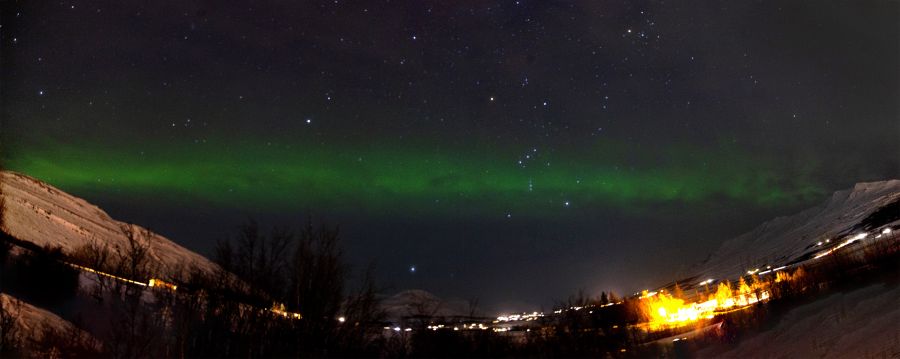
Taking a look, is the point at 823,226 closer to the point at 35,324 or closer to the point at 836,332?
the point at 836,332

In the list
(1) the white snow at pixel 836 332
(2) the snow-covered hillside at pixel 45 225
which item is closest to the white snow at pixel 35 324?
(2) the snow-covered hillside at pixel 45 225

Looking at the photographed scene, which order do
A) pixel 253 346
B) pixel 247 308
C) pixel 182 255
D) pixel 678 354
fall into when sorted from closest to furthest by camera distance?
pixel 253 346, pixel 247 308, pixel 678 354, pixel 182 255

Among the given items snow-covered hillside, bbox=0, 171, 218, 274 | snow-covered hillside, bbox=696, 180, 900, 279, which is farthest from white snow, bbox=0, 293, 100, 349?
snow-covered hillside, bbox=696, 180, 900, 279

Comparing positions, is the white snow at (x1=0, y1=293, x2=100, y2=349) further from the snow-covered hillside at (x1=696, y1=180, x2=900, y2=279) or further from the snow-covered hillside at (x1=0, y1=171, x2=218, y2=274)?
the snow-covered hillside at (x1=696, y1=180, x2=900, y2=279)

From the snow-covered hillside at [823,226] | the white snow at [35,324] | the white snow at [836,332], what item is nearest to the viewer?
the white snow at [836,332]

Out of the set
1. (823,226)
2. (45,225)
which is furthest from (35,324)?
(823,226)

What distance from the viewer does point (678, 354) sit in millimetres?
21438

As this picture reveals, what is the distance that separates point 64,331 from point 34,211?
92.0ft

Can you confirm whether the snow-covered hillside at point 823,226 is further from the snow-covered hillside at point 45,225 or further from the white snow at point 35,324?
the white snow at point 35,324

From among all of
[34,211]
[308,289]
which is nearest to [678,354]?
[308,289]

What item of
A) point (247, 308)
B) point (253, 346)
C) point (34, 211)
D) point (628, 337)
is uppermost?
point (34, 211)

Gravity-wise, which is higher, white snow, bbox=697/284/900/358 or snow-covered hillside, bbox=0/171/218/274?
snow-covered hillside, bbox=0/171/218/274

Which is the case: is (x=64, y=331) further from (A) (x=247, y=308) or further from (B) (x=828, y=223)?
(B) (x=828, y=223)

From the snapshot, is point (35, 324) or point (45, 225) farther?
point (45, 225)
